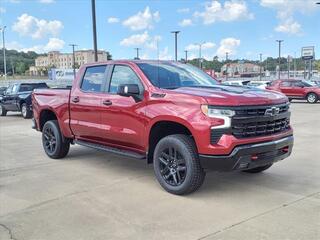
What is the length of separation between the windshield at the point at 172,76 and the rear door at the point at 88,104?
934mm

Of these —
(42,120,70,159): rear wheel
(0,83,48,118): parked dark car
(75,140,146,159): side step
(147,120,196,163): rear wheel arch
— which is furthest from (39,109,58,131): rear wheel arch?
(0,83,48,118): parked dark car

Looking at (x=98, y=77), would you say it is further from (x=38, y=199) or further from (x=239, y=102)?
(x=239, y=102)

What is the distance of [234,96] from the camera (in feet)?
17.5

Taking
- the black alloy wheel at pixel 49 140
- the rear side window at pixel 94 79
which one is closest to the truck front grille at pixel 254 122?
the rear side window at pixel 94 79

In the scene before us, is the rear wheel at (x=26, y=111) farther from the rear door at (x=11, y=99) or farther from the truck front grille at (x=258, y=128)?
the truck front grille at (x=258, y=128)

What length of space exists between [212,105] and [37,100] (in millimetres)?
4745

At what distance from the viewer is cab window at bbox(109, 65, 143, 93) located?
21.3ft

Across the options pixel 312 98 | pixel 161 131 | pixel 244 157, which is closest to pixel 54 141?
pixel 161 131

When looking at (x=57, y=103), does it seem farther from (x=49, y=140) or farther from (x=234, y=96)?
(x=234, y=96)

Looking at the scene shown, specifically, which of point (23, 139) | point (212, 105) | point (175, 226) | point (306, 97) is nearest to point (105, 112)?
point (212, 105)

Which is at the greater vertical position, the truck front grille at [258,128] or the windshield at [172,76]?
the windshield at [172,76]

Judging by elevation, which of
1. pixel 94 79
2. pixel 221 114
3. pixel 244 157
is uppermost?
pixel 94 79

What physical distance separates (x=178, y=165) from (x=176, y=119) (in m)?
0.63

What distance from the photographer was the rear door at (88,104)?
7031mm
